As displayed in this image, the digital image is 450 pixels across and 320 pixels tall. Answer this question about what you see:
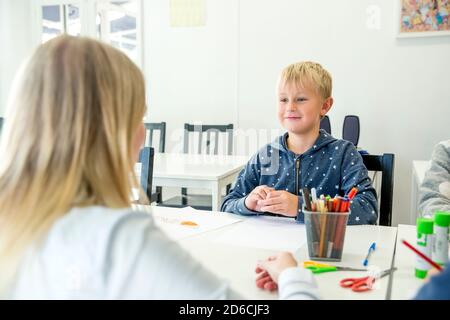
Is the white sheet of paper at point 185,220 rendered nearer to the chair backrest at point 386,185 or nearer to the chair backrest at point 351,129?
the chair backrest at point 386,185

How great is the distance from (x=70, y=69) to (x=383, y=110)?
312 cm

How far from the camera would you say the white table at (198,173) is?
2131mm

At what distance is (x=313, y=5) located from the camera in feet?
11.4

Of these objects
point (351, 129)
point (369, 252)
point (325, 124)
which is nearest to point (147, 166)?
point (369, 252)

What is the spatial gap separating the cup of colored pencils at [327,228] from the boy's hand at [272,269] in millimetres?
135

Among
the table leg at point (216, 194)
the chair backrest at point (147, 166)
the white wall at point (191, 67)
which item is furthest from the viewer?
the white wall at point (191, 67)

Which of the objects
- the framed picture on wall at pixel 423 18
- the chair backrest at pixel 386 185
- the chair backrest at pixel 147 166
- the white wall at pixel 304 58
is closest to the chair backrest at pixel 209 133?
the white wall at pixel 304 58

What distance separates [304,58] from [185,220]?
8.34 feet

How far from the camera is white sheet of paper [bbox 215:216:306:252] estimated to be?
108cm

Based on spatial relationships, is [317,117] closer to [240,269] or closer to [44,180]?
[240,269]

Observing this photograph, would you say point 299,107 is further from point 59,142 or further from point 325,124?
point 325,124

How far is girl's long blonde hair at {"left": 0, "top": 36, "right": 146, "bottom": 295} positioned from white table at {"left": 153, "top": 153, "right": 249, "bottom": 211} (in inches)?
58.3

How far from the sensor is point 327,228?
98 cm
